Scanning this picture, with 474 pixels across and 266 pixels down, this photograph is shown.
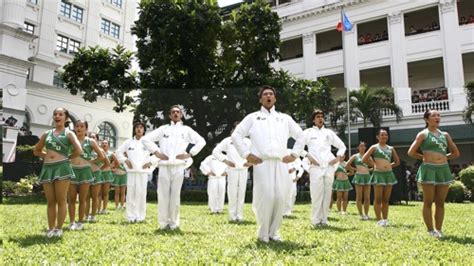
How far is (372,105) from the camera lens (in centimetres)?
2373

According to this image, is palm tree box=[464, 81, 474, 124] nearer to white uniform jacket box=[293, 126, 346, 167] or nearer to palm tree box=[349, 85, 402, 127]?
palm tree box=[349, 85, 402, 127]

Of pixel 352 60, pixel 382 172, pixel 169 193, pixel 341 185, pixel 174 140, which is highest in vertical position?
pixel 352 60

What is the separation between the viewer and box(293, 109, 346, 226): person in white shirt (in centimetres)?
809

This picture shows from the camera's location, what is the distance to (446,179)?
6453 millimetres

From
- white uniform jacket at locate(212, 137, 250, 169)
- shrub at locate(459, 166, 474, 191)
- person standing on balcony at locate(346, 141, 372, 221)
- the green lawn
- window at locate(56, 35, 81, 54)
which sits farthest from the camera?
window at locate(56, 35, 81, 54)

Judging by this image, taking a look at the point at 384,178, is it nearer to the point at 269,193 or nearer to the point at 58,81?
the point at 269,193

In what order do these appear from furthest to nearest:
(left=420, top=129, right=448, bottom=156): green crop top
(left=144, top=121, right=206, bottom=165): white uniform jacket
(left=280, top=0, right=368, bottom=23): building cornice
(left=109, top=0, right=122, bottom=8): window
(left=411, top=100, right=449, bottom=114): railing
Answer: (left=280, top=0, right=368, bottom=23): building cornice
(left=411, top=100, right=449, bottom=114): railing
(left=109, top=0, right=122, bottom=8): window
(left=144, top=121, right=206, bottom=165): white uniform jacket
(left=420, top=129, right=448, bottom=156): green crop top

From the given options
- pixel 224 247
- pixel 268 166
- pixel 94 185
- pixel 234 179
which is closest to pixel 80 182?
pixel 94 185

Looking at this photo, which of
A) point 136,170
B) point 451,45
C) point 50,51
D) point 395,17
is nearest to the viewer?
point 136,170

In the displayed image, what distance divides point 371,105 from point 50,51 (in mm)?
18785

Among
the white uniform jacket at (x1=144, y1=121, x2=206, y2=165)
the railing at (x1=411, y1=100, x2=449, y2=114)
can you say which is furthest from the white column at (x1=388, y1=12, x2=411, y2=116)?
the white uniform jacket at (x1=144, y1=121, x2=206, y2=165)

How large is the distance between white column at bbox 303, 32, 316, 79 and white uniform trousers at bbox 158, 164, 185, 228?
2615cm

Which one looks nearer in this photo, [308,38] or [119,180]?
[119,180]

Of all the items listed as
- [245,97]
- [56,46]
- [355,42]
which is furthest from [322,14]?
[56,46]
